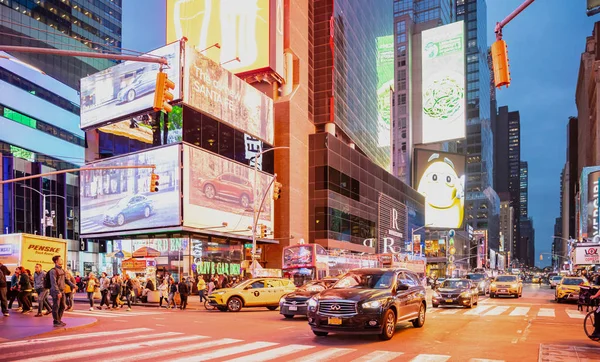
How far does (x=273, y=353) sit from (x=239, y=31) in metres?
49.5

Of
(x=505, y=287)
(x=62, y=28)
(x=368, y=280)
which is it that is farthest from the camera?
(x=62, y=28)

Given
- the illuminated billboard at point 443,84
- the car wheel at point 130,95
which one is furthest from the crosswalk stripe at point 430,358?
the illuminated billboard at point 443,84

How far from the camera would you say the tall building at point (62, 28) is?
255 feet

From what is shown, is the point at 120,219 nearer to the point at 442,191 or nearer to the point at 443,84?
the point at 442,191

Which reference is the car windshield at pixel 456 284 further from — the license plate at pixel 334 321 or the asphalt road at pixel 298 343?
the license plate at pixel 334 321

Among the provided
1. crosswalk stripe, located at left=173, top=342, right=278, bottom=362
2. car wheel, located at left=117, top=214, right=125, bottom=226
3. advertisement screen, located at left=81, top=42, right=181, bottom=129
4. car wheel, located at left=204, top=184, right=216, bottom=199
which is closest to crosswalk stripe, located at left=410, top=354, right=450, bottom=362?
crosswalk stripe, located at left=173, top=342, right=278, bottom=362

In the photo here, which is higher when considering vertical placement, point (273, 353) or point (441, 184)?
point (441, 184)

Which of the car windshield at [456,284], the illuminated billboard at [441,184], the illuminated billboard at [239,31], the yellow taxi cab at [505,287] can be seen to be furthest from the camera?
the illuminated billboard at [441,184]

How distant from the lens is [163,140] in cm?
4459

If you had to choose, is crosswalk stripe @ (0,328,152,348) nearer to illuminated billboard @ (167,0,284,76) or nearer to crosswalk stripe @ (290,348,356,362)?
crosswalk stripe @ (290,348,356,362)

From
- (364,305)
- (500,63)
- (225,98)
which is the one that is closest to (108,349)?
(364,305)

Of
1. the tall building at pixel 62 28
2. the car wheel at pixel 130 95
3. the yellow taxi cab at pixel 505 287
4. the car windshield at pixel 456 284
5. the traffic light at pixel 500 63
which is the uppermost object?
the tall building at pixel 62 28

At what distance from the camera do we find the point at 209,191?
150ft

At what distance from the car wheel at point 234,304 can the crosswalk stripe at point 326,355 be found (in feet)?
46.7
